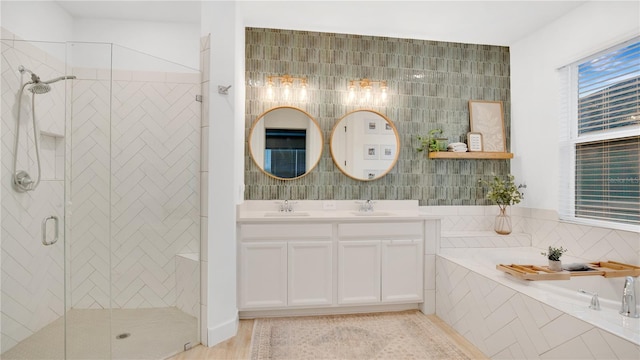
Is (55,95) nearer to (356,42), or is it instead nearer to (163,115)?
(163,115)

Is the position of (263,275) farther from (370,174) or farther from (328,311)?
(370,174)

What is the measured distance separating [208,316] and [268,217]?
2.85ft

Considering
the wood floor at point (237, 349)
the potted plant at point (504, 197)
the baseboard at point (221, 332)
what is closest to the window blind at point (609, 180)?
the potted plant at point (504, 197)

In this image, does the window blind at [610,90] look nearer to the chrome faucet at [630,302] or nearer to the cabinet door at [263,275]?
the chrome faucet at [630,302]

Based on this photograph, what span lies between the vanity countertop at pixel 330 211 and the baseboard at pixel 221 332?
82cm

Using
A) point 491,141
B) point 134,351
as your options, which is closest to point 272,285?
point 134,351

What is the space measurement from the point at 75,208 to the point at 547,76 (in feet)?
13.5

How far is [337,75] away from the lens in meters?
3.59

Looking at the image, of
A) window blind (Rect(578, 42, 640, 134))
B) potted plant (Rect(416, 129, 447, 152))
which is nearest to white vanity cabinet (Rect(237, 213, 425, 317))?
potted plant (Rect(416, 129, 447, 152))

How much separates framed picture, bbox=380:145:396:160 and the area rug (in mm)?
1536

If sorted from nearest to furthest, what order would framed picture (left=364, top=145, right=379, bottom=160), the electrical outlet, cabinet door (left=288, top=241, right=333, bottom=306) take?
cabinet door (left=288, top=241, right=333, bottom=306)
the electrical outlet
framed picture (left=364, top=145, right=379, bottom=160)

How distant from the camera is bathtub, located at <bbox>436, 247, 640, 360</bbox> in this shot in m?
1.65

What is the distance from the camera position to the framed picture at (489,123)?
12.5ft

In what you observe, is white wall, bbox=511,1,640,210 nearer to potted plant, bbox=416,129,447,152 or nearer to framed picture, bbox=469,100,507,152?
framed picture, bbox=469,100,507,152
